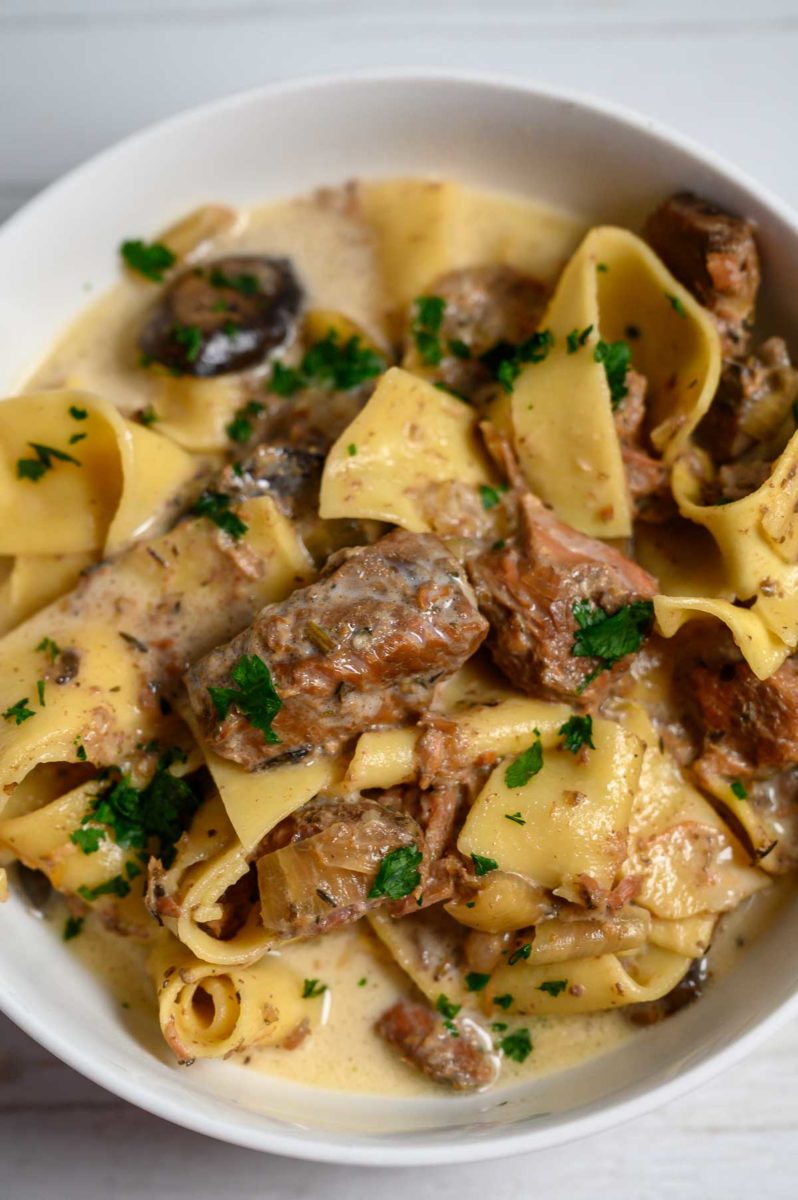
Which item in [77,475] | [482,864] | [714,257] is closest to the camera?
[482,864]

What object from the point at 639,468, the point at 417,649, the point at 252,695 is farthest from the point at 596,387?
the point at 252,695

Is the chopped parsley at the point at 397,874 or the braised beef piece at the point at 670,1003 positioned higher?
the chopped parsley at the point at 397,874

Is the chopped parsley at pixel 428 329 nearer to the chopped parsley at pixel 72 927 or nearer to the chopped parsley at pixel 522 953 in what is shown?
the chopped parsley at pixel 522 953

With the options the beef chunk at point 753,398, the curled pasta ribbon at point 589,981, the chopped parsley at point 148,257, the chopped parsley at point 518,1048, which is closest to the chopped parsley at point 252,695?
the curled pasta ribbon at point 589,981

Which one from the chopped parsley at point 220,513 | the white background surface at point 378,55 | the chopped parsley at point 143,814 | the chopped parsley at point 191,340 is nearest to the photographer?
the chopped parsley at point 143,814

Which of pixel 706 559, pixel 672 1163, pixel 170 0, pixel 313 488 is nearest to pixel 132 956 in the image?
pixel 313 488

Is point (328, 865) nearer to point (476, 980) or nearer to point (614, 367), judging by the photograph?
point (476, 980)
